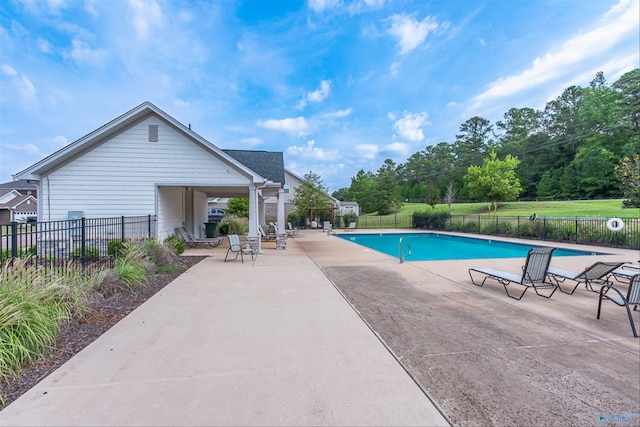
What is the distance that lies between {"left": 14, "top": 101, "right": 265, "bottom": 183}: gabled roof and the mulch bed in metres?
6.08

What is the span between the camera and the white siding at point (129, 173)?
10.5 meters

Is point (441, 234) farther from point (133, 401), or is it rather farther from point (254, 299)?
point (133, 401)

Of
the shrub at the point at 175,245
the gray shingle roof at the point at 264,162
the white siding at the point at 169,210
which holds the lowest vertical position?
the shrub at the point at 175,245

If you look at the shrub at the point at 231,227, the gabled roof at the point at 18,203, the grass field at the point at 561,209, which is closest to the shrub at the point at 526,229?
the grass field at the point at 561,209

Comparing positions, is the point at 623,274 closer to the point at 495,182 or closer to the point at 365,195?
the point at 495,182

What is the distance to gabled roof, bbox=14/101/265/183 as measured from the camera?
394 inches

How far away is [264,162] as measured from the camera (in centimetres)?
1680

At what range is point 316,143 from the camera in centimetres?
3117

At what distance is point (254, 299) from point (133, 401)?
3235mm

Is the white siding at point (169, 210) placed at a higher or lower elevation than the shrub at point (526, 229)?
higher

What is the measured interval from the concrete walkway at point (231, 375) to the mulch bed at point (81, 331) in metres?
0.13

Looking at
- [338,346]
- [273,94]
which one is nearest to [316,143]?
[273,94]

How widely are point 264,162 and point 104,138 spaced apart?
25.0 feet

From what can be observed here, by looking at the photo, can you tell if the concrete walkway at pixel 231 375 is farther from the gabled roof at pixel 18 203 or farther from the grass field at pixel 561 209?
the gabled roof at pixel 18 203
